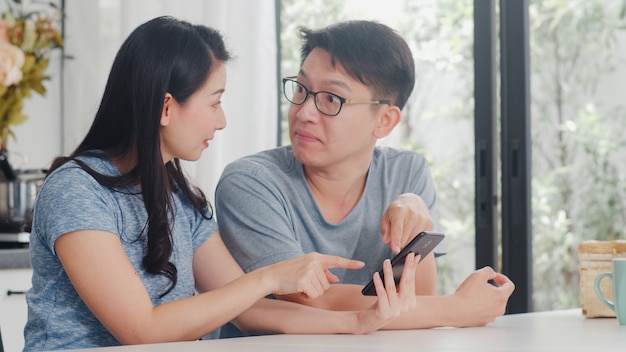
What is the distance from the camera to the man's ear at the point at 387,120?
2.20 m

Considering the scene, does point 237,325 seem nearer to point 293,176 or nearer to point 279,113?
point 293,176

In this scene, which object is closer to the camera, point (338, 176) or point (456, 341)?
point (456, 341)

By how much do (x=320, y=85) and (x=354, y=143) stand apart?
0.15 metres

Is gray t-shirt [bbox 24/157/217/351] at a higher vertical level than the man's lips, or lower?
lower

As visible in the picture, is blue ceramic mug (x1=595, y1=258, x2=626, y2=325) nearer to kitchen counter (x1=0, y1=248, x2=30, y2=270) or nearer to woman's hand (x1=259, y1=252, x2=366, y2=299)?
woman's hand (x1=259, y1=252, x2=366, y2=299)

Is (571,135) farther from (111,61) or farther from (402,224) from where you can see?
(111,61)

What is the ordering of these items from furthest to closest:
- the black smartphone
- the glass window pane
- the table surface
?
the glass window pane
the black smartphone
the table surface

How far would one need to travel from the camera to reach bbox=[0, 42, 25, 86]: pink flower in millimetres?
3287

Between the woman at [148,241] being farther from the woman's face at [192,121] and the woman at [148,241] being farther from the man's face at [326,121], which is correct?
the man's face at [326,121]

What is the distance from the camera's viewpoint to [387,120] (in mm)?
2215

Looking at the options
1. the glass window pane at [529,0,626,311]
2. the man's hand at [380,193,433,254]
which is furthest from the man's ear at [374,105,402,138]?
the glass window pane at [529,0,626,311]

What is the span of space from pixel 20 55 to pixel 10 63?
0.05 meters

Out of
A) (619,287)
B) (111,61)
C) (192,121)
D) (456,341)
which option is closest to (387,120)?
(192,121)

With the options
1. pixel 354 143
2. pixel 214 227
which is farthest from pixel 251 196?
pixel 354 143
